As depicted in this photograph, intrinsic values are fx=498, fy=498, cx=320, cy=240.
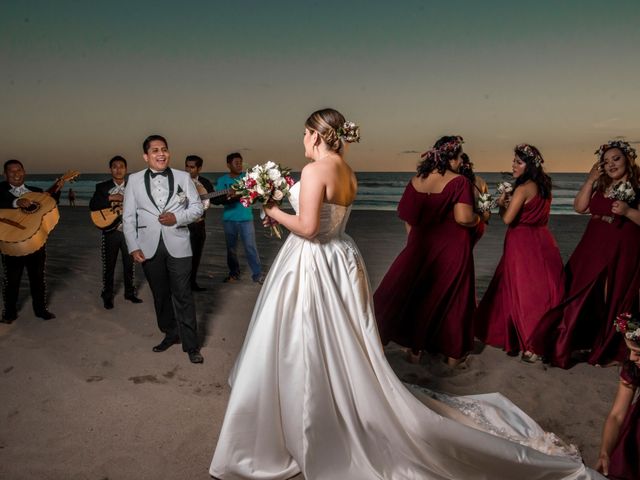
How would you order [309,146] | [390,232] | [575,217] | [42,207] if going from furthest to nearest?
[575,217] → [390,232] → [42,207] → [309,146]

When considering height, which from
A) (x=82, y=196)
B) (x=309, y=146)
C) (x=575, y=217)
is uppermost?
(x=309, y=146)

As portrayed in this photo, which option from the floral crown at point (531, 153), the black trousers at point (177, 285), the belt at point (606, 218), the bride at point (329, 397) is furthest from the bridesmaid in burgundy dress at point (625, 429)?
the black trousers at point (177, 285)

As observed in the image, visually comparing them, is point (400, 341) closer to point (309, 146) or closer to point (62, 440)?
point (309, 146)

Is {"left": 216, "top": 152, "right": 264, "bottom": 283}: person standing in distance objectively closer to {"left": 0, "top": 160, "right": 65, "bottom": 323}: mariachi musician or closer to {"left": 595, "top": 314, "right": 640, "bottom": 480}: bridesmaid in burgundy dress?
{"left": 0, "top": 160, "right": 65, "bottom": 323}: mariachi musician

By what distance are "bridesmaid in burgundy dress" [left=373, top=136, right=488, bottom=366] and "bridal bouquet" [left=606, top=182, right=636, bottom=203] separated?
1.28m

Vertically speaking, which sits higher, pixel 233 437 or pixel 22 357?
pixel 233 437

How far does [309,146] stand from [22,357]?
3764mm

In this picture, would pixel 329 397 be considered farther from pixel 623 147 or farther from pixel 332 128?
pixel 623 147

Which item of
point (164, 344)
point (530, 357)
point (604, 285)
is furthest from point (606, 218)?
point (164, 344)

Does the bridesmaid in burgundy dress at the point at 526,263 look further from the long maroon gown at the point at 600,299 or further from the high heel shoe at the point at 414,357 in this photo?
the high heel shoe at the point at 414,357

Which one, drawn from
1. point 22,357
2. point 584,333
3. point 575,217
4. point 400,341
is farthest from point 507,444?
point 575,217

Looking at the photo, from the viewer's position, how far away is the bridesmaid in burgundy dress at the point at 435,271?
466 cm

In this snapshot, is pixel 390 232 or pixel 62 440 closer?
pixel 62 440

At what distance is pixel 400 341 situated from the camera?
4.99 metres
